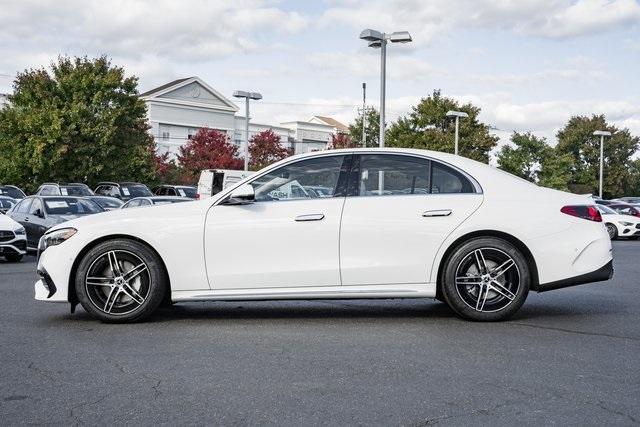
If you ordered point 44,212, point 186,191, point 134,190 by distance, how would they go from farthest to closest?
point 134,190 → point 186,191 → point 44,212

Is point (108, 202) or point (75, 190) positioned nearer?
point (108, 202)

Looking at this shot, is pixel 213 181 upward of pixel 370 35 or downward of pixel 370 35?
downward

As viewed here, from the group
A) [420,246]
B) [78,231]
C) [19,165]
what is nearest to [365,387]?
[420,246]

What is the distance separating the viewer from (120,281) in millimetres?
6891

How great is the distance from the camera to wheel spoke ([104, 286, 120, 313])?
6.89 m

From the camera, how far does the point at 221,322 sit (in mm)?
7020

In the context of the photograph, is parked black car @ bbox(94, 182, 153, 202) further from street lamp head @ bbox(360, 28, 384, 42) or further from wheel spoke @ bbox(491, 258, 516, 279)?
wheel spoke @ bbox(491, 258, 516, 279)

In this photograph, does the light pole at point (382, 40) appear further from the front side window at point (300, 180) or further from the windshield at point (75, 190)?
the front side window at point (300, 180)

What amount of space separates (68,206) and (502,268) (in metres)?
13.2

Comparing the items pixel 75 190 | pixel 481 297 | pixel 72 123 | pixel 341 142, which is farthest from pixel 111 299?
pixel 341 142

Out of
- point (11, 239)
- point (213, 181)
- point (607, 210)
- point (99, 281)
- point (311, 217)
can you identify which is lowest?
point (11, 239)

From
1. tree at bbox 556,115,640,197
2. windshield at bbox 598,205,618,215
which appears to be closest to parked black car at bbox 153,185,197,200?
windshield at bbox 598,205,618,215

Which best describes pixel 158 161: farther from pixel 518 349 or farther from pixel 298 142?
pixel 518 349

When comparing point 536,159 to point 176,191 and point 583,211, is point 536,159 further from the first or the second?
point 583,211
